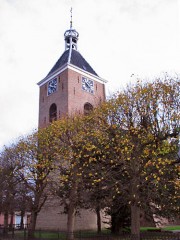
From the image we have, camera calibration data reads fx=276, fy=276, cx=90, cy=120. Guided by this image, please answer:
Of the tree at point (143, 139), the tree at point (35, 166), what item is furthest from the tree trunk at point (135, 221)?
the tree at point (35, 166)

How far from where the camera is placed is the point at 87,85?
40.1 metres

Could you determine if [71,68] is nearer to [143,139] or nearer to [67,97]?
[67,97]

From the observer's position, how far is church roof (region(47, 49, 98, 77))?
134ft

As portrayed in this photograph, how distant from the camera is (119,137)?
680 inches

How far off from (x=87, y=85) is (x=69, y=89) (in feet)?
13.4

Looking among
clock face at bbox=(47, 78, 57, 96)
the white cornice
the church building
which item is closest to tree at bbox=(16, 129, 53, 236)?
the church building

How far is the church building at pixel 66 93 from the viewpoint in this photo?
111ft

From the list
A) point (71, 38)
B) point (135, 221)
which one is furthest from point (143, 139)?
point (71, 38)

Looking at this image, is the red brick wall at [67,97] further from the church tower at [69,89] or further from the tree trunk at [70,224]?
the tree trunk at [70,224]

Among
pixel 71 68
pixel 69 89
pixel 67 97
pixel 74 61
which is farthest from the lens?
pixel 74 61

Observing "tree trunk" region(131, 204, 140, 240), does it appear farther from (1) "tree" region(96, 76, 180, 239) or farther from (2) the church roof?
(2) the church roof

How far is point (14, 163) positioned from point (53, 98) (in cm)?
1531

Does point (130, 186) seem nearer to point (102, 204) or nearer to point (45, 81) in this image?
point (102, 204)

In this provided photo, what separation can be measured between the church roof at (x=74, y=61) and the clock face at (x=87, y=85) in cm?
191
